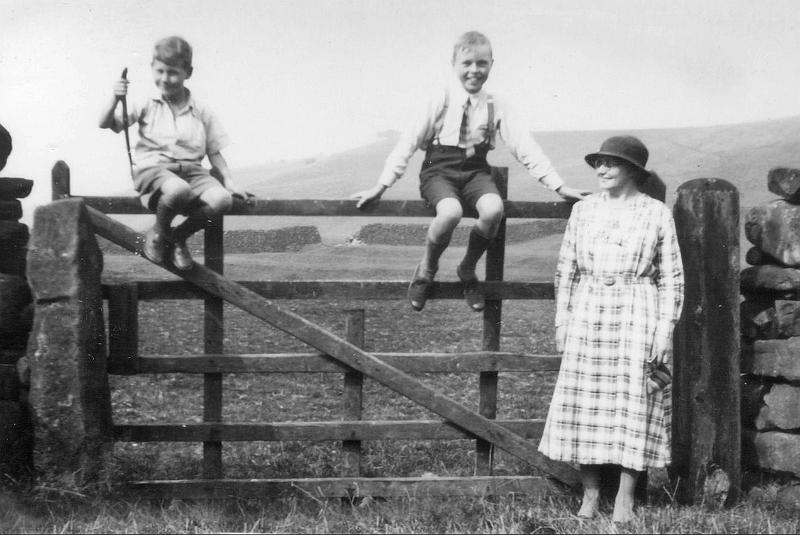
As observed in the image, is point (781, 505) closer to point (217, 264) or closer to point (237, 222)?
point (217, 264)

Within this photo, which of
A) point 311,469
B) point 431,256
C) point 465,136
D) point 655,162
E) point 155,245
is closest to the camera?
point 155,245

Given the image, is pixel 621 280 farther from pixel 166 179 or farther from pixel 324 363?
pixel 166 179

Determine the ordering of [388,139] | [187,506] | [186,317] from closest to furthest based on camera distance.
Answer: [187,506] < [186,317] < [388,139]

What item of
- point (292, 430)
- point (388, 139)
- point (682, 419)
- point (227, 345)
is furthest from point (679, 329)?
point (388, 139)

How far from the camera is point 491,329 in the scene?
18.0ft

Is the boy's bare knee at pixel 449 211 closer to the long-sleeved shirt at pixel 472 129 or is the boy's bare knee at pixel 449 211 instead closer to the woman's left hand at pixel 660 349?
the long-sleeved shirt at pixel 472 129

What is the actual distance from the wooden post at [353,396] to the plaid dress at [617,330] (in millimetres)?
1241

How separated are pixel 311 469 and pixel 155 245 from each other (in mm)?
2215

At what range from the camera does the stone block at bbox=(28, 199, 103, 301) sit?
4.71 meters

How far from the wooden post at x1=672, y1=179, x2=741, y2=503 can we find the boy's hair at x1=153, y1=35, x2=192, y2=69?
10.4 feet

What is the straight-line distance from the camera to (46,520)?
4.58 metres

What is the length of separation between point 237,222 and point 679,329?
77.9ft

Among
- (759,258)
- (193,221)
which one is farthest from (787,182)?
(193,221)

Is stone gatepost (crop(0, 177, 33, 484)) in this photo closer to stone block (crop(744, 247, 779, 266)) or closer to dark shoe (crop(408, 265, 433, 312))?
dark shoe (crop(408, 265, 433, 312))
